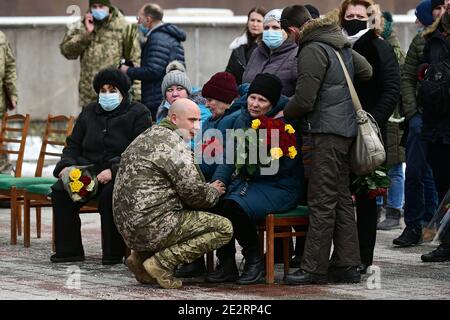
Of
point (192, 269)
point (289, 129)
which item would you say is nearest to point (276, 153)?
point (289, 129)

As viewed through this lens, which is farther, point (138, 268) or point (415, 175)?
point (415, 175)

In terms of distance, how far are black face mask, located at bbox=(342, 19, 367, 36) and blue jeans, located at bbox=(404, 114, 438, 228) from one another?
2.02 meters

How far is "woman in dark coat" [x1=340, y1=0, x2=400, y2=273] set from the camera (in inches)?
457

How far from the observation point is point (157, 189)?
35.6ft

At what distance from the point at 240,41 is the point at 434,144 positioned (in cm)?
316

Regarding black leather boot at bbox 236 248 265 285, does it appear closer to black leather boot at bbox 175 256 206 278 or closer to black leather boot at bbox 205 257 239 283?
black leather boot at bbox 205 257 239 283

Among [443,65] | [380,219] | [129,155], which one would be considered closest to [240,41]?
[380,219]

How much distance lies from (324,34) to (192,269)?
2060 mm

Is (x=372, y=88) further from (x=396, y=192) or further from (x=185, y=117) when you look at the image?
(x=396, y=192)

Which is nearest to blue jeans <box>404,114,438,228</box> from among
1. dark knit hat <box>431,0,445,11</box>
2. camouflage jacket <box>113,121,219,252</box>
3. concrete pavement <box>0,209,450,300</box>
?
concrete pavement <box>0,209,450,300</box>

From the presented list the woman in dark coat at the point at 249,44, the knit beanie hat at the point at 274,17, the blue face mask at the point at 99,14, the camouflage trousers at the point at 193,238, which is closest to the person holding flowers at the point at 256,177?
the camouflage trousers at the point at 193,238

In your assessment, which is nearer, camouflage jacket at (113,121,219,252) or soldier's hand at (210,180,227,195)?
camouflage jacket at (113,121,219,252)

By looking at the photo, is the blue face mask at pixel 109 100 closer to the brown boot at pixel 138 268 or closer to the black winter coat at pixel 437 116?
the brown boot at pixel 138 268

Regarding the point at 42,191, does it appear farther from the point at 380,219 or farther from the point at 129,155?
the point at 380,219
